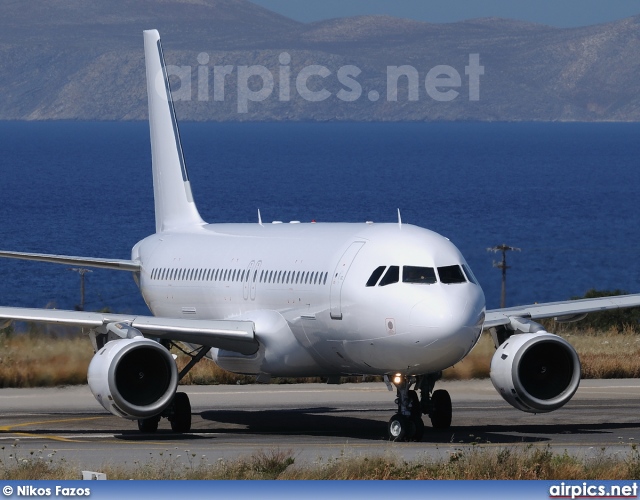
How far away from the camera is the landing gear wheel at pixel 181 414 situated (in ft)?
98.8

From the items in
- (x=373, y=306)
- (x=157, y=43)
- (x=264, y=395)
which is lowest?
(x=264, y=395)

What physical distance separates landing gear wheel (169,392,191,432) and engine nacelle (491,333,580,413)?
241 inches


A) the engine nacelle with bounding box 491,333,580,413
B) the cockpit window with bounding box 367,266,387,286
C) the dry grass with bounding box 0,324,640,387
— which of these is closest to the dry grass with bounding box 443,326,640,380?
the dry grass with bounding box 0,324,640,387

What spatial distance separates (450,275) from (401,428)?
2862 millimetres

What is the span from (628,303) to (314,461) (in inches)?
417

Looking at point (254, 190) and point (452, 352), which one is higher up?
point (254, 190)

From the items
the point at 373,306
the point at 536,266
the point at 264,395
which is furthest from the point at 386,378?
the point at 536,266

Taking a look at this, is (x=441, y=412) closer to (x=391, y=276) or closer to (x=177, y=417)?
(x=391, y=276)

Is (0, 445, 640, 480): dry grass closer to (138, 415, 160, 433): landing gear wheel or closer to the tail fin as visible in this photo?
(138, 415, 160, 433): landing gear wheel

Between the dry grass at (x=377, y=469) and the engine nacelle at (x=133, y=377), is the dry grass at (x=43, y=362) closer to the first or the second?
the engine nacelle at (x=133, y=377)

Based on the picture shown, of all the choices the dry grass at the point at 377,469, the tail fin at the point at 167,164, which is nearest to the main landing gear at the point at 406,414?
the dry grass at the point at 377,469

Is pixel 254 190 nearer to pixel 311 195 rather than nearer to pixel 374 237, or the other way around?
pixel 311 195

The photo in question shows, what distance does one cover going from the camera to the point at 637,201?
18650cm

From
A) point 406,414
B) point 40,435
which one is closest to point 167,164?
point 40,435
